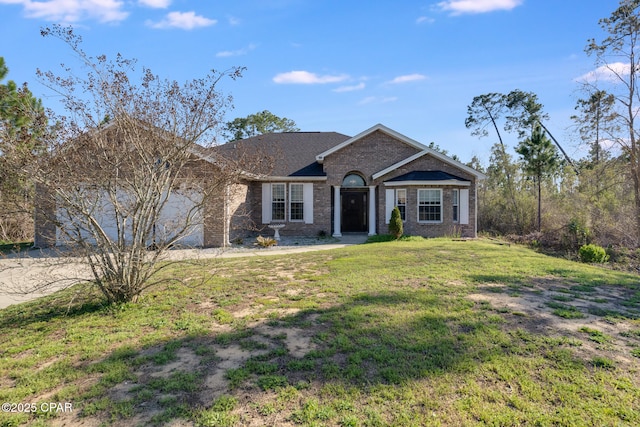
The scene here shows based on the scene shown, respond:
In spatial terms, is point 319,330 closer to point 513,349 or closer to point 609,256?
point 513,349

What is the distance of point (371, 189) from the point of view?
1836 cm

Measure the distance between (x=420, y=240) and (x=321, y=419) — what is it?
13.9 metres

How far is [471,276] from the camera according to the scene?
26.3 feet

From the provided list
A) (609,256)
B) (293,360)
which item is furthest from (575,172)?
(293,360)

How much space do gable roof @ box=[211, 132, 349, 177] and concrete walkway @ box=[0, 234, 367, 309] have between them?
3.82 meters

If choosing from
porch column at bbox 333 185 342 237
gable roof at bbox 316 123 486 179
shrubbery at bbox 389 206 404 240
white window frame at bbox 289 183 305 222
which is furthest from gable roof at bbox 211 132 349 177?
shrubbery at bbox 389 206 404 240

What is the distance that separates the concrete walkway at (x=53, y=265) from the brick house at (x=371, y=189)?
5.45ft

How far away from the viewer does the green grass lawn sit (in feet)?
10.1

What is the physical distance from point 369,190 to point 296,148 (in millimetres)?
5506

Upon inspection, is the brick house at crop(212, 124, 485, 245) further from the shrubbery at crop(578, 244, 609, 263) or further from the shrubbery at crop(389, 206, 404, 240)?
the shrubbery at crop(578, 244, 609, 263)

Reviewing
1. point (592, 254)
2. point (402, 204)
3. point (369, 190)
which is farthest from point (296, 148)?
point (592, 254)

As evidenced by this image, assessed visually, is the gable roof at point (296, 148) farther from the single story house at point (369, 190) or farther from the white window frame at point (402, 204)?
the white window frame at point (402, 204)

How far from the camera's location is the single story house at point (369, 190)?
1752cm

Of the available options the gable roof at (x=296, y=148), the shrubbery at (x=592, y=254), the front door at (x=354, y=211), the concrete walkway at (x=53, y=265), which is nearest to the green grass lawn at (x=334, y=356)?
the concrete walkway at (x=53, y=265)
